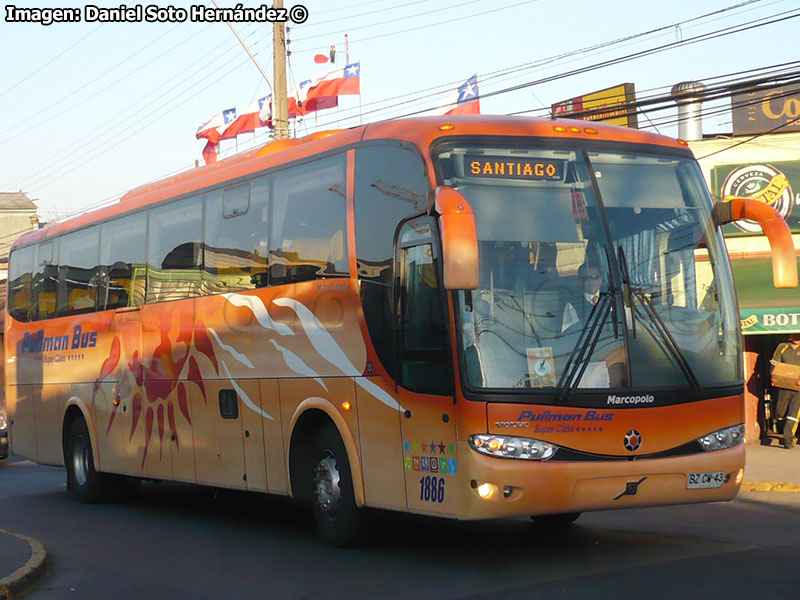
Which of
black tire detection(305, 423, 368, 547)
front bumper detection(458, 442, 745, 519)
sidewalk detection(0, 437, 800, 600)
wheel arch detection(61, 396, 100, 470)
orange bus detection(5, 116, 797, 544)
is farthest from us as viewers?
wheel arch detection(61, 396, 100, 470)

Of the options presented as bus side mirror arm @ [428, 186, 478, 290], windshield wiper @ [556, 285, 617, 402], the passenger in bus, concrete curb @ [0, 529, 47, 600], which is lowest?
concrete curb @ [0, 529, 47, 600]

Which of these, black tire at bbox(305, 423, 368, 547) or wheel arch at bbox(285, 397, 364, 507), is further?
black tire at bbox(305, 423, 368, 547)

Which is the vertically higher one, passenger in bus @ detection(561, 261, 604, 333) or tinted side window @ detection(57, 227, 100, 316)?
tinted side window @ detection(57, 227, 100, 316)

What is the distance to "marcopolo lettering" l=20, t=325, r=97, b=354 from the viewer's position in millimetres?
15948

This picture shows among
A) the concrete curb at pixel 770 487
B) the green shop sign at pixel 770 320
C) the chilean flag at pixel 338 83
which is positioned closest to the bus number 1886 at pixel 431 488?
the concrete curb at pixel 770 487

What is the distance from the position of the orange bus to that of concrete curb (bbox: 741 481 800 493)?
4.65 m

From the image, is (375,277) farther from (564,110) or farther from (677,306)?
(564,110)

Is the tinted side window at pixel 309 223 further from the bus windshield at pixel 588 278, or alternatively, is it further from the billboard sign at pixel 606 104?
the billboard sign at pixel 606 104

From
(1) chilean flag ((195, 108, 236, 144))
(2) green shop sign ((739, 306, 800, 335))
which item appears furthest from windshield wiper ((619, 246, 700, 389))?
(1) chilean flag ((195, 108, 236, 144))

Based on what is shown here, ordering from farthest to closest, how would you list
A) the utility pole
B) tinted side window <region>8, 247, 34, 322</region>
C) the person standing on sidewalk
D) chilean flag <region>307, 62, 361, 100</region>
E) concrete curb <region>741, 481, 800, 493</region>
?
Answer: chilean flag <region>307, 62, 361, 100</region>
the utility pole
the person standing on sidewalk
tinted side window <region>8, 247, 34, 322</region>
concrete curb <region>741, 481, 800, 493</region>

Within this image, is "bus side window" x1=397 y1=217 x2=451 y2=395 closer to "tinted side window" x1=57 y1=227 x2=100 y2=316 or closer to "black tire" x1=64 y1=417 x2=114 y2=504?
"tinted side window" x1=57 y1=227 x2=100 y2=316

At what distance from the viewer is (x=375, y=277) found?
9828 mm

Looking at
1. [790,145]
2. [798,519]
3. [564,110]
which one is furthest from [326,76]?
[798,519]

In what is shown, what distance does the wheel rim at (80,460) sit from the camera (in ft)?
53.6
